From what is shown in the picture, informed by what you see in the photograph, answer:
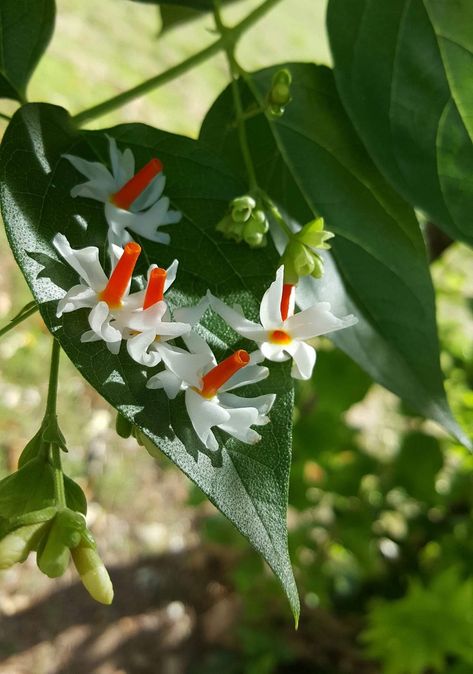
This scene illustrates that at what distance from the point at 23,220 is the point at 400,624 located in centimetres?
92

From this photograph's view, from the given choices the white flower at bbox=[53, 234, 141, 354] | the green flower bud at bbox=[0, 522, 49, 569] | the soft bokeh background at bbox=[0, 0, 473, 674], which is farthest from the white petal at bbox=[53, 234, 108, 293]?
the soft bokeh background at bbox=[0, 0, 473, 674]

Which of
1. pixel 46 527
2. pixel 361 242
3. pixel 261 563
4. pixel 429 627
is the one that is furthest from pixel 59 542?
pixel 261 563

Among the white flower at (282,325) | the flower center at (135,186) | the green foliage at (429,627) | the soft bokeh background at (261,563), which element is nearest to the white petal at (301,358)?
the white flower at (282,325)

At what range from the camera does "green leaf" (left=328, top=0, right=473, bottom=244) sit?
430mm

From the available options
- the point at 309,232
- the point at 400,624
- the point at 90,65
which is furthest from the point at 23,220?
the point at 90,65

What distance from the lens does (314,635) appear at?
1430 mm

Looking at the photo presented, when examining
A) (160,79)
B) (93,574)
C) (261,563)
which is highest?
(160,79)

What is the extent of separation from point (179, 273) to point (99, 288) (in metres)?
0.05

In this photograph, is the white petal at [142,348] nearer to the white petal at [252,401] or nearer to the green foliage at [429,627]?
the white petal at [252,401]

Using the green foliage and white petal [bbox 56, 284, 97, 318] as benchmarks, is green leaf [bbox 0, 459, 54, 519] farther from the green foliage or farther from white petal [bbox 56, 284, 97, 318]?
the green foliage

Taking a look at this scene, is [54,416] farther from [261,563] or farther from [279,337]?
[261,563]

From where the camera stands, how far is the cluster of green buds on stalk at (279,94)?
0.44 metres

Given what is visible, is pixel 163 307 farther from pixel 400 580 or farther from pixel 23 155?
pixel 400 580

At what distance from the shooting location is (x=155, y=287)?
34 centimetres
